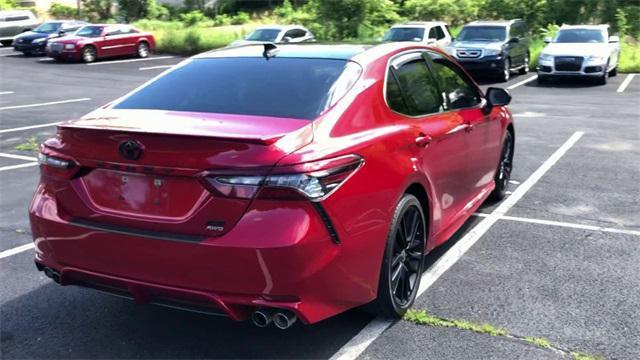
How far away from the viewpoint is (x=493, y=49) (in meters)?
19.7

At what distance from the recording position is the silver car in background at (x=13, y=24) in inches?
1388

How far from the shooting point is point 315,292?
3.19 m

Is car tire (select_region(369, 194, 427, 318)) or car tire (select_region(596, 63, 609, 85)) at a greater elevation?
car tire (select_region(369, 194, 427, 318))

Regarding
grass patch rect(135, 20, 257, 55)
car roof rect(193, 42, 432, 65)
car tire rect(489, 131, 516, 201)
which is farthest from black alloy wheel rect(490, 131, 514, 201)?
grass patch rect(135, 20, 257, 55)

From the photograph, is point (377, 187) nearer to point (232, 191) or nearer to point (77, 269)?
point (232, 191)

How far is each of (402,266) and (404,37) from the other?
57.2ft

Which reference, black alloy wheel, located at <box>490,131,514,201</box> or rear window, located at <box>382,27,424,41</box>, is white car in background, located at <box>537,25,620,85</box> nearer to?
rear window, located at <box>382,27,424,41</box>

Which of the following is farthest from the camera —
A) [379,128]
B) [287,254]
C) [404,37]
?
[404,37]

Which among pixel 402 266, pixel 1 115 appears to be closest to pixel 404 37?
pixel 1 115

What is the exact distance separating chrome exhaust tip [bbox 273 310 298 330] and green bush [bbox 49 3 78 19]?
4605cm

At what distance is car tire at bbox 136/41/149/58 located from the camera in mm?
29672

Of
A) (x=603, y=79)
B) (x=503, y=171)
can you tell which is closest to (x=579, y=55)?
(x=603, y=79)

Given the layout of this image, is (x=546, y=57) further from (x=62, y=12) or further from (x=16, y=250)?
A: (x=62, y=12)

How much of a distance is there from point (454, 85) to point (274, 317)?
9.27ft
